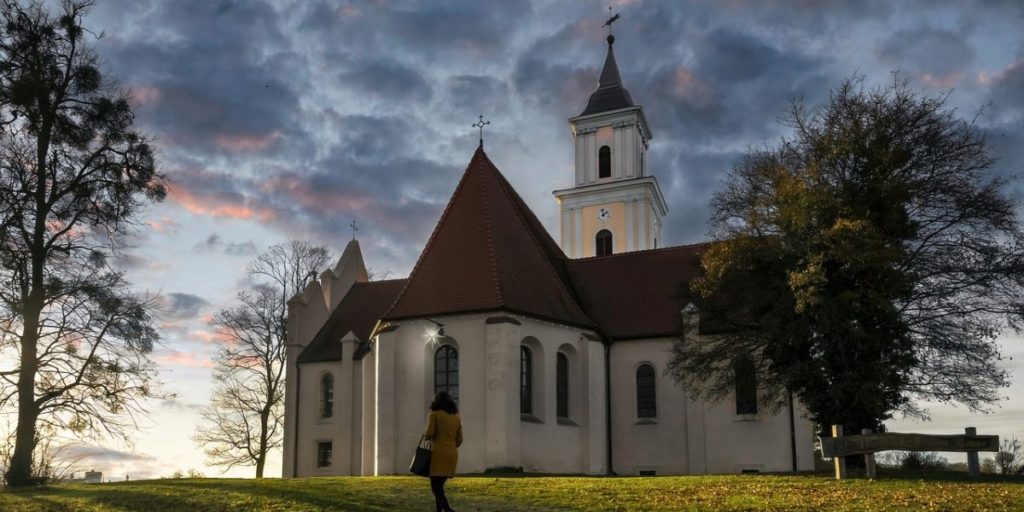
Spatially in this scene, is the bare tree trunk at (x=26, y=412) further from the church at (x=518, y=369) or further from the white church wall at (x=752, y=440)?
the white church wall at (x=752, y=440)

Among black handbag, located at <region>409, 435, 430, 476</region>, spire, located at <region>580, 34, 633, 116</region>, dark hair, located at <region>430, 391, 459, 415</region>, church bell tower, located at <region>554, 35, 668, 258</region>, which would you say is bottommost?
black handbag, located at <region>409, 435, 430, 476</region>

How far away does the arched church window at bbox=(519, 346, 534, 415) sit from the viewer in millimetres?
31734

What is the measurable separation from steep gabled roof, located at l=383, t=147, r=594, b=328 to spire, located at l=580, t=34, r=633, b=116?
16725 mm

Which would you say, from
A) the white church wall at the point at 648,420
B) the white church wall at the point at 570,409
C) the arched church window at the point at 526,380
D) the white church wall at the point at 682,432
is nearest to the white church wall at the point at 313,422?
the arched church window at the point at 526,380

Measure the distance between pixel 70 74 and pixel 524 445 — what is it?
1718 centimetres

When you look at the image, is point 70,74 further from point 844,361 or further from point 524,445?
point 844,361

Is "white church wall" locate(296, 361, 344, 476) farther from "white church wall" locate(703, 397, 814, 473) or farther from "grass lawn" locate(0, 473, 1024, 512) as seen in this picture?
"grass lawn" locate(0, 473, 1024, 512)

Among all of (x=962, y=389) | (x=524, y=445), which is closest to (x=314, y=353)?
(x=524, y=445)

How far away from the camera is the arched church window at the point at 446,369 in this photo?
31.9 meters

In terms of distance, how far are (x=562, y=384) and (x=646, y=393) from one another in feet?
12.1

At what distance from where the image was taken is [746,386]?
30.5m

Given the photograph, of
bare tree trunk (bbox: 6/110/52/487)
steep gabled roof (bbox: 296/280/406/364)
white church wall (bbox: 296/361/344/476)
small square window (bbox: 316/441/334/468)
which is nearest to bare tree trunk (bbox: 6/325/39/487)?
bare tree trunk (bbox: 6/110/52/487)

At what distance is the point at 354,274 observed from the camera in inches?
1779

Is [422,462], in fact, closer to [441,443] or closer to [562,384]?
[441,443]
